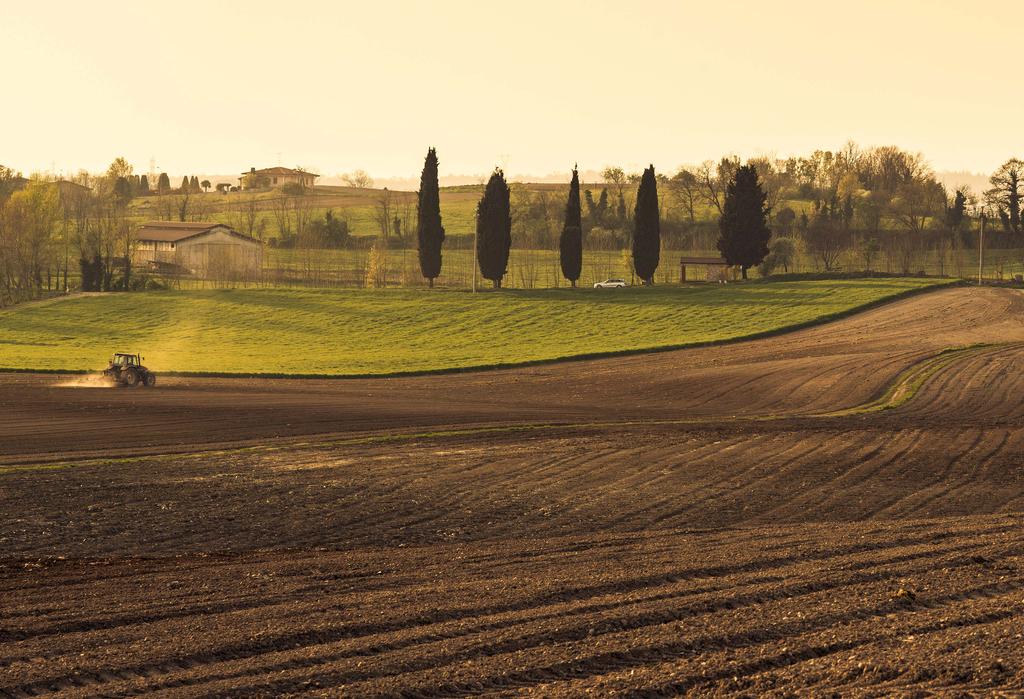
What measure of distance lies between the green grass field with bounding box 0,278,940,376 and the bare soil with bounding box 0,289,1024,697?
2275 cm

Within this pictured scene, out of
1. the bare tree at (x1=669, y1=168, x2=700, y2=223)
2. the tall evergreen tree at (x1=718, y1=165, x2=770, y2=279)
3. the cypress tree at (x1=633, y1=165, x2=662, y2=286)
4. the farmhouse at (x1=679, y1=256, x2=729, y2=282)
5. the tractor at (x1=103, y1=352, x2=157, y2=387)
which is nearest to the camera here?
the tractor at (x1=103, y1=352, x2=157, y2=387)

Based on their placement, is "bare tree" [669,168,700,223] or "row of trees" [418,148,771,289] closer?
"row of trees" [418,148,771,289]

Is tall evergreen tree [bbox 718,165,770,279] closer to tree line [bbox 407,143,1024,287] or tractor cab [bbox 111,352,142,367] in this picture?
tree line [bbox 407,143,1024,287]

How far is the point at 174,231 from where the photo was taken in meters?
131

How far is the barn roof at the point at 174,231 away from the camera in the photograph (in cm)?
12744

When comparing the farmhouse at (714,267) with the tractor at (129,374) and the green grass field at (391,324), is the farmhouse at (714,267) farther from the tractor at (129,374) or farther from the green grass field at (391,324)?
the tractor at (129,374)

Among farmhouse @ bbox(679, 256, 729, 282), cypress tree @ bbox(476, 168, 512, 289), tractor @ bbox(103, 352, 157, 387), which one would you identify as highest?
cypress tree @ bbox(476, 168, 512, 289)

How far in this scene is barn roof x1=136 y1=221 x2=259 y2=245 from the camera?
12744 centimetres

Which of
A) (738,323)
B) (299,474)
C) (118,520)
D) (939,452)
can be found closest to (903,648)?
(118,520)

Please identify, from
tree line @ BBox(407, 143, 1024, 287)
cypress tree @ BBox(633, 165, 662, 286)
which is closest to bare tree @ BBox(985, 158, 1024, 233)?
tree line @ BBox(407, 143, 1024, 287)

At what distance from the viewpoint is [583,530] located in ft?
70.2

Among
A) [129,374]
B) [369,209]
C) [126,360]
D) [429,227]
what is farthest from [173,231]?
[129,374]

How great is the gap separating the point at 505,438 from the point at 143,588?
17447mm

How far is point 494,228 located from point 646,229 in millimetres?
13039
